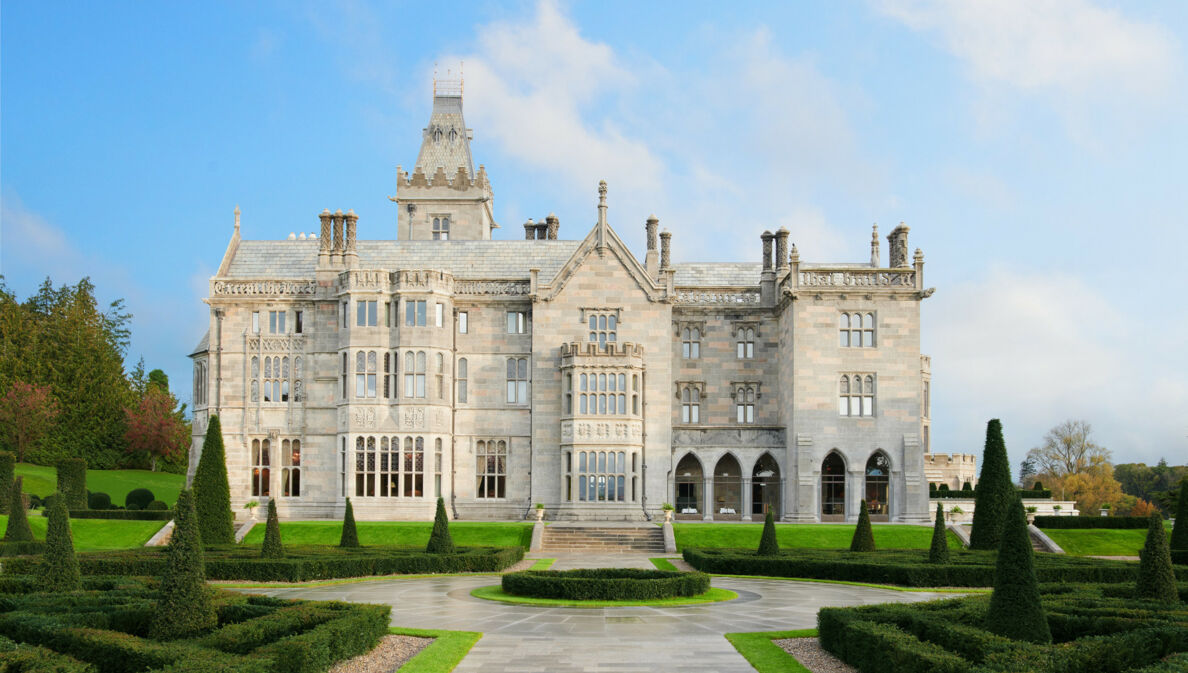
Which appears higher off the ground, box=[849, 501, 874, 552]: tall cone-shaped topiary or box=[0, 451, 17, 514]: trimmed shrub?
box=[0, 451, 17, 514]: trimmed shrub

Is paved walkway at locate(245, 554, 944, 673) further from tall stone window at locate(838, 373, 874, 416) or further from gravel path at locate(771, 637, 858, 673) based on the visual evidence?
tall stone window at locate(838, 373, 874, 416)

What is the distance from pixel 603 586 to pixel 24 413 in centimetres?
6136

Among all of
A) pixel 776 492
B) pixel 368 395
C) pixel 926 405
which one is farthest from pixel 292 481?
pixel 926 405

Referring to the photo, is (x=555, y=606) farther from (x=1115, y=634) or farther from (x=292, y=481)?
(x=292, y=481)

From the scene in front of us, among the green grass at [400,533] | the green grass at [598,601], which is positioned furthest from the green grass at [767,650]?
the green grass at [400,533]

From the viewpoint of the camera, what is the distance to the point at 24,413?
2904 inches

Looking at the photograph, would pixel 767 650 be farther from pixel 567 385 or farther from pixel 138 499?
pixel 138 499

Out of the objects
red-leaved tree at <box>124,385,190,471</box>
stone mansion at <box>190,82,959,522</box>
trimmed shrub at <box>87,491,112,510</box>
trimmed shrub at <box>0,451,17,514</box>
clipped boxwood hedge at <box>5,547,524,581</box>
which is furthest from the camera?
red-leaved tree at <box>124,385,190,471</box>

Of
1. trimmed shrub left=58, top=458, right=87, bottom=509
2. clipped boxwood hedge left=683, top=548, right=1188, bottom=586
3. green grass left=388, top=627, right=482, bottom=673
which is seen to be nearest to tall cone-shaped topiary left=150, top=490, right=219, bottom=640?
green grass left=388, top=627, right=482, bottom=673

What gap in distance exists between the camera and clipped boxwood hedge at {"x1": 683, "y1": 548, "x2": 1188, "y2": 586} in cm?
3184

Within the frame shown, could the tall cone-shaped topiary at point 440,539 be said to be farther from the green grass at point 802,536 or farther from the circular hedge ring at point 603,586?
the green grass at point 802,536

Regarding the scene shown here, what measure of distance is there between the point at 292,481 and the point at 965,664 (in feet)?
147

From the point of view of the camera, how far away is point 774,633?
21781mm

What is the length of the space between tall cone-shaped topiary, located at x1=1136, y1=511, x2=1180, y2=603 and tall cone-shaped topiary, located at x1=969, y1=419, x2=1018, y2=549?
55.4 feet
